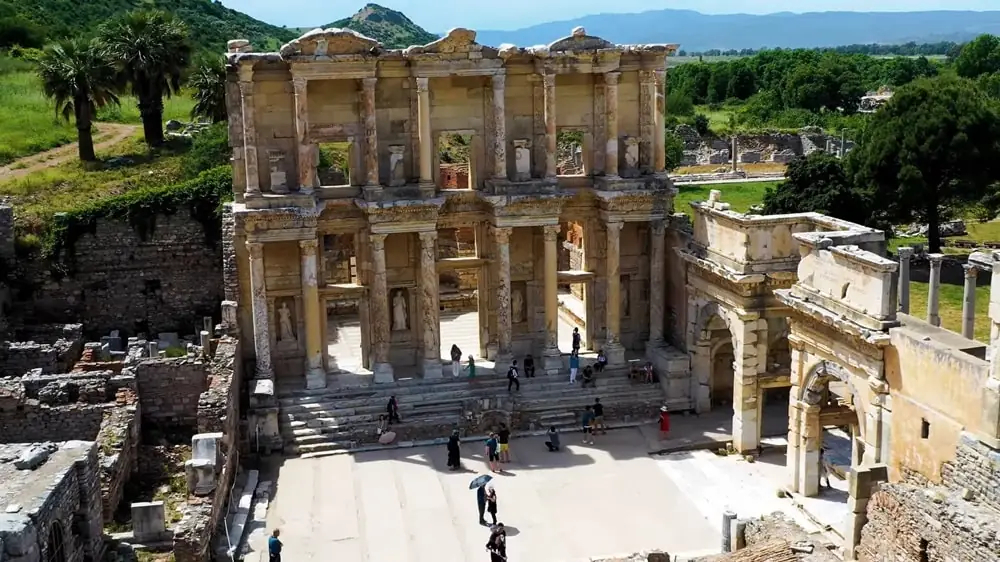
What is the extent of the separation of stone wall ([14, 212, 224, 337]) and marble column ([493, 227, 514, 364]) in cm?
1055

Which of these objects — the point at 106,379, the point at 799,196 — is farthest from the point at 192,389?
the point at 799,196

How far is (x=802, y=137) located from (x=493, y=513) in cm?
5857

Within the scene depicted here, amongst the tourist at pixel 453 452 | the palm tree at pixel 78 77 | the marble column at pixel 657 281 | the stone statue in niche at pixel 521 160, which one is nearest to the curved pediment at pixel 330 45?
the stone statue in niche at pixel 521 160

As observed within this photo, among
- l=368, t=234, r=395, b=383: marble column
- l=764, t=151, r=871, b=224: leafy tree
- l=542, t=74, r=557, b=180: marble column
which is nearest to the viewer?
l=368, t=234, r=395, b=383: marble column

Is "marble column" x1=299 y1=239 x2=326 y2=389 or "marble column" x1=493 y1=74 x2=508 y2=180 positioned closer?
"marble column" x1=299 y1=239 x2=326 y2=389

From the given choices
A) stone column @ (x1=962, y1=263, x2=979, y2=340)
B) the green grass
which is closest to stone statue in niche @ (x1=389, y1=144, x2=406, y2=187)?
stone column @ (x1=962, y1=263, x2=979, y2=340)

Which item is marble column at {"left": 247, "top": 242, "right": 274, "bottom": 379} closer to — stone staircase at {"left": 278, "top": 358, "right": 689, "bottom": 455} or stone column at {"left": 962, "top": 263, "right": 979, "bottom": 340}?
stone staircase at {"left": 278, "top": 358, "right": 689, "bottom": 455}

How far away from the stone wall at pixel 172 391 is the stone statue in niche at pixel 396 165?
6.68m

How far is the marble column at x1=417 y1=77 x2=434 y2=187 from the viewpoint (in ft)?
88.4

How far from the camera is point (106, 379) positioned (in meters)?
24.7

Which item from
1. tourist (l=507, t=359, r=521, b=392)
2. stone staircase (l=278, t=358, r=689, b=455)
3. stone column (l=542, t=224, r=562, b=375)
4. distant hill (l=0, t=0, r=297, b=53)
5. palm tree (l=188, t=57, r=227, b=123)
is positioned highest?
distant hill (l=0, t=0, r=297, b=53)

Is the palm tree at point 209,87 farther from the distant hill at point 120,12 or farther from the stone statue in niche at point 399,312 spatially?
the stone statue in niche at point 399,312

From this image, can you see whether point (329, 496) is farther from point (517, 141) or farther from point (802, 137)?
point (802, 137)

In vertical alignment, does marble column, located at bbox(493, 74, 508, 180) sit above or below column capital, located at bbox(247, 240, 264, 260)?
above
